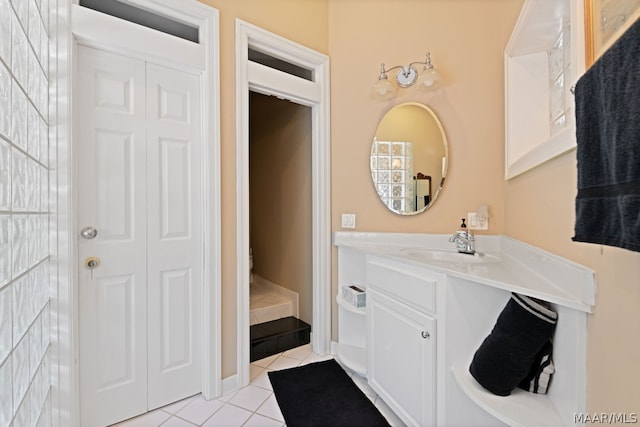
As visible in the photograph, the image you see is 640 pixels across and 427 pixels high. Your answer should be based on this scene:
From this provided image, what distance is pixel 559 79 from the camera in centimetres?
151

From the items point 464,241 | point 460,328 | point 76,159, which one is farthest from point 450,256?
point 76,159

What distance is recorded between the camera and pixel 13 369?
73 centimetres

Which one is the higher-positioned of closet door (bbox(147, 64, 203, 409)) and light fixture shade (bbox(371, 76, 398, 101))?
light fixture shade (bbox(371, 76, 398, 101))

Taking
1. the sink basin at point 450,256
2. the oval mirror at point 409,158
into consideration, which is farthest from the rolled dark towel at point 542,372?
the oval mirror at point 409,158

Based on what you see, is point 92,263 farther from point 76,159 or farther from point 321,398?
point 321,398

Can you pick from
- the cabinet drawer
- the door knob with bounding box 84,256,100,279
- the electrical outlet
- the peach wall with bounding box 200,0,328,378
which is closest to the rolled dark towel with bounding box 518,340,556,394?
the cabinet drawer

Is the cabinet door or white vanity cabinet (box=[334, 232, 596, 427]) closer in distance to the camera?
white vanity cabinet (box=[334, 232, 596, 427])

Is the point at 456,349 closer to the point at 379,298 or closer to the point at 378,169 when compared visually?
the point at 379,298

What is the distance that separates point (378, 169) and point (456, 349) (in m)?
1.30

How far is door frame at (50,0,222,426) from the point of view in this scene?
1.32 metres

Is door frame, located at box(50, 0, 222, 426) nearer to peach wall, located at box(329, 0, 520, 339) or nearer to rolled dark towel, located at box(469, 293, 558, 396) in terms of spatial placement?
peach wall, located at box(329, 0, 520, 339)

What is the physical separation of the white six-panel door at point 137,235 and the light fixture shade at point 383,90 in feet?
3.91

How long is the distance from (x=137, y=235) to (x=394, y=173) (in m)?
1.70

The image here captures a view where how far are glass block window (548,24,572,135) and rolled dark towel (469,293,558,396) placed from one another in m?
0.85
